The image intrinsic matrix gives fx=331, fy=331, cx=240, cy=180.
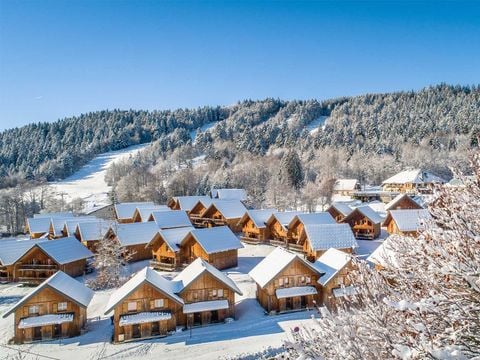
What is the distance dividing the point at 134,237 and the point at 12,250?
12.8 metres

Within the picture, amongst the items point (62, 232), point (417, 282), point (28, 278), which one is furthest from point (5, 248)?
point (417, 282)

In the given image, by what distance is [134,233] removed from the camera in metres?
39.8

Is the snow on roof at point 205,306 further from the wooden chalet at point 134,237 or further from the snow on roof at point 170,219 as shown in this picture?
the snow on roof at point 170,219

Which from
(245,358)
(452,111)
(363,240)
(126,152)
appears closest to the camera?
(245,358)

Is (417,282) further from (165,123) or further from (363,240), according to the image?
(165,123)

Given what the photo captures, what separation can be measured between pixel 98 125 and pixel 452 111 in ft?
492

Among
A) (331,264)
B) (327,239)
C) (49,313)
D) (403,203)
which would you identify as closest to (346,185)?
(403,203)

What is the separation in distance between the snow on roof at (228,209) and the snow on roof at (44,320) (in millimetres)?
29205

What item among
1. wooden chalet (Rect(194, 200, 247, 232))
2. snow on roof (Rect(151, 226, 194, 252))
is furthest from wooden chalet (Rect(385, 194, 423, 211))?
snow on roof (Rect(151, 226, 194, 252))

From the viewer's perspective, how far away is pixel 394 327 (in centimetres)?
537

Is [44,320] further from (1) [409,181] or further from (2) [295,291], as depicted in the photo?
(1) [409,181]

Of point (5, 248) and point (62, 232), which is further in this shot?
point (62, 232)

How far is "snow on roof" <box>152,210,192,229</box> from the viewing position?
44.6 m

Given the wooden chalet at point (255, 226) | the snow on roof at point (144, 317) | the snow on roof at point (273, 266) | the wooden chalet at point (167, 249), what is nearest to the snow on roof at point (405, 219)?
the wooden chalet at point (255, 226)
